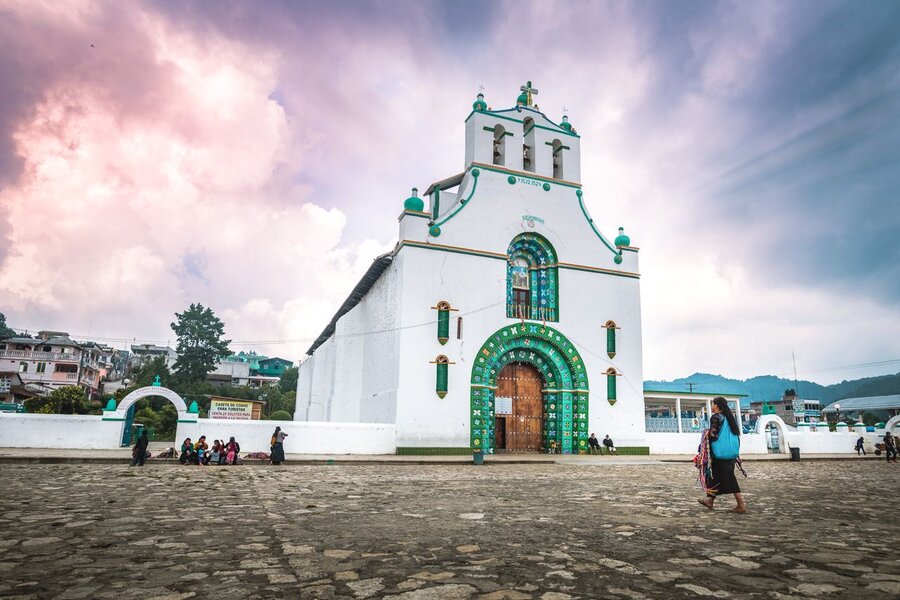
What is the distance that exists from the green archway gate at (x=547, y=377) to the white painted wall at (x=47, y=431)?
13.2m

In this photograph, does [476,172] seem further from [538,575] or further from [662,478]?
[538,575]

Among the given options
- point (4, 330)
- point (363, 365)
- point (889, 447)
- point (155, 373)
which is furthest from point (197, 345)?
point (889, 447)

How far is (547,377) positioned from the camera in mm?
21141

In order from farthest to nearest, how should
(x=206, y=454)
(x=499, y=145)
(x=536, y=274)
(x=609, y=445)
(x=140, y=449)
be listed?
(x=499, y=145)
(x=536, y=274)
(x=609, y=445)
(x=206, y=454)
(x=140, y=449)

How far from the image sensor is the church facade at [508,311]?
19.1m

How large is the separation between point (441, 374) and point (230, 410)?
298 inches

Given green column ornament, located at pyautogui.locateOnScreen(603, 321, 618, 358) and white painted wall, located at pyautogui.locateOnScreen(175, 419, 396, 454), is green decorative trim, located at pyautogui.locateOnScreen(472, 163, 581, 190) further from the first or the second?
white painted wall, located at pyautogui.locateOnScreen(175, 419, 396, 454)

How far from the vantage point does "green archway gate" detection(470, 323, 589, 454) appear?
19.7 meters

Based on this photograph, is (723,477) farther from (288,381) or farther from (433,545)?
(288,381)

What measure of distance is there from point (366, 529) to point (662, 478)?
324 inches

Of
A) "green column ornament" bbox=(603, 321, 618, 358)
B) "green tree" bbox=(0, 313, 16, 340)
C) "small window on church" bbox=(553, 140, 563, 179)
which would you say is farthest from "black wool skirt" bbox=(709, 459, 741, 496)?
"green tree" bbox=(0, 313, 16, 340)

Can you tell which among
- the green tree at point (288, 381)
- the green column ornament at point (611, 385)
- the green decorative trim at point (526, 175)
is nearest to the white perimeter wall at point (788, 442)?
the green column ornament at point (611, 385)

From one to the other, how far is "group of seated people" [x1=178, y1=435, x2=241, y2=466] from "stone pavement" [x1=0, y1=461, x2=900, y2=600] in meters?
6.37

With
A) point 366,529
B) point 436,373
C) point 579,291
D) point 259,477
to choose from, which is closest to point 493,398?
point 436,373
